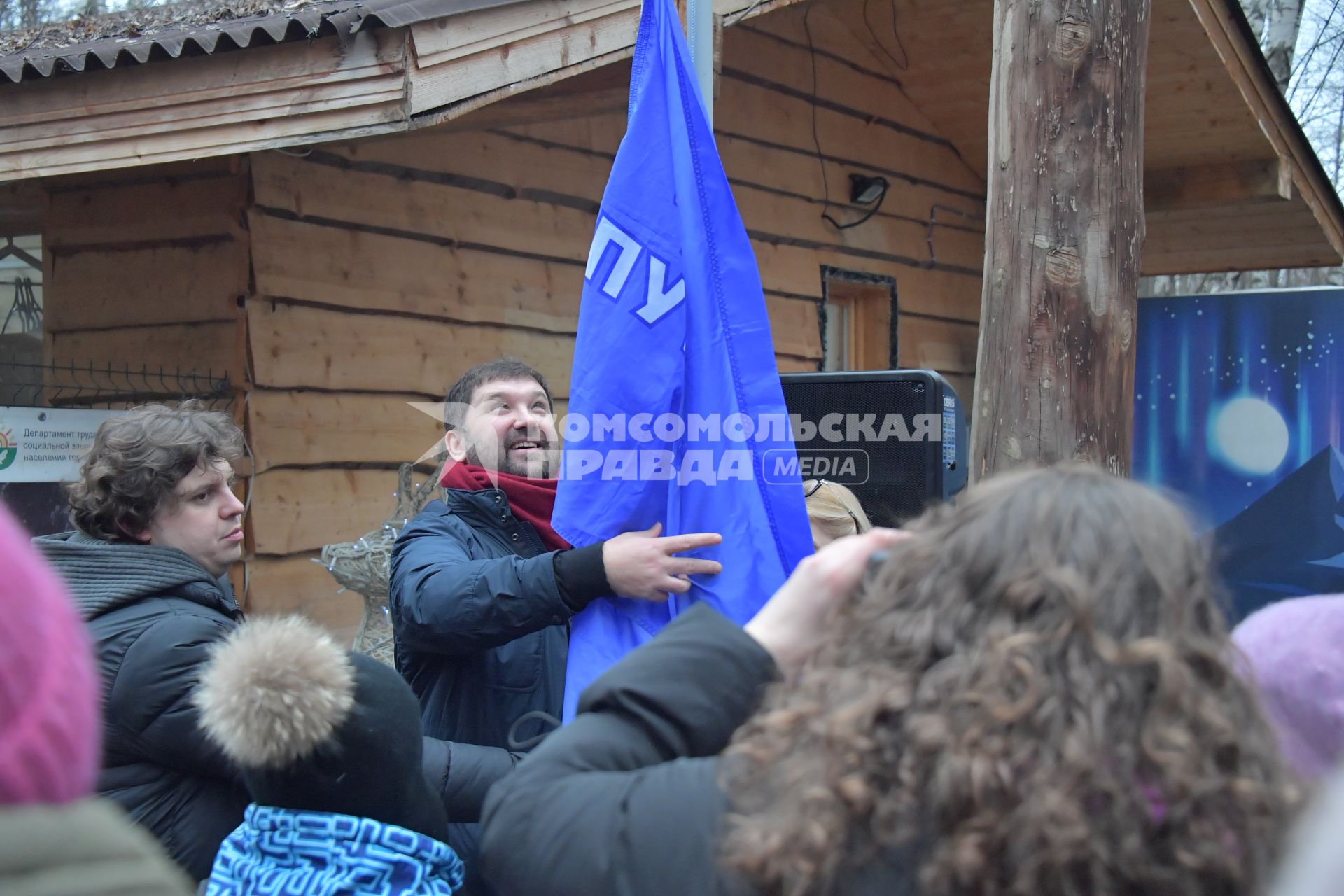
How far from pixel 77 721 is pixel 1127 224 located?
2.52 metres

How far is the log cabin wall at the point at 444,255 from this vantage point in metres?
5.17

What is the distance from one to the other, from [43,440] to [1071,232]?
401 centimetres

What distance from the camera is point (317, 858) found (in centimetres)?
162

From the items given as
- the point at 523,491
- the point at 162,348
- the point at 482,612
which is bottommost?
the point at 482,612

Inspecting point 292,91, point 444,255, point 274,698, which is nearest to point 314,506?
point 444,255

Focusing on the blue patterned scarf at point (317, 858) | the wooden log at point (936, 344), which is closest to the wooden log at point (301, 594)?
the blue patterned scarf at point (317, 858)

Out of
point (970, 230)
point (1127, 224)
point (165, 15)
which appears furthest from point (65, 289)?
point (970, 230)

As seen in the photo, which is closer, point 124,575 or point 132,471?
point 124,575

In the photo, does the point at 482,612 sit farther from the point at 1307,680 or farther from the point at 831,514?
the point at 1307,680

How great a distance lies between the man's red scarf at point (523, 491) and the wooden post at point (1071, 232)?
1109mm

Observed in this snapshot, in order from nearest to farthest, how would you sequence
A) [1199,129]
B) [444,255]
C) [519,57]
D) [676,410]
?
[676,410] → [519,57] → [444,255] → [1199,129]

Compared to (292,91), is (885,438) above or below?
below

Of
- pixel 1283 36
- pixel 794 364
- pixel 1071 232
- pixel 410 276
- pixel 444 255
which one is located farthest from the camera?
pixel 1283 36

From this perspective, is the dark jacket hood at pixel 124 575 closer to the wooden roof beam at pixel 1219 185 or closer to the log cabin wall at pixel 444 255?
the log cabin wall at pixel 444 255
